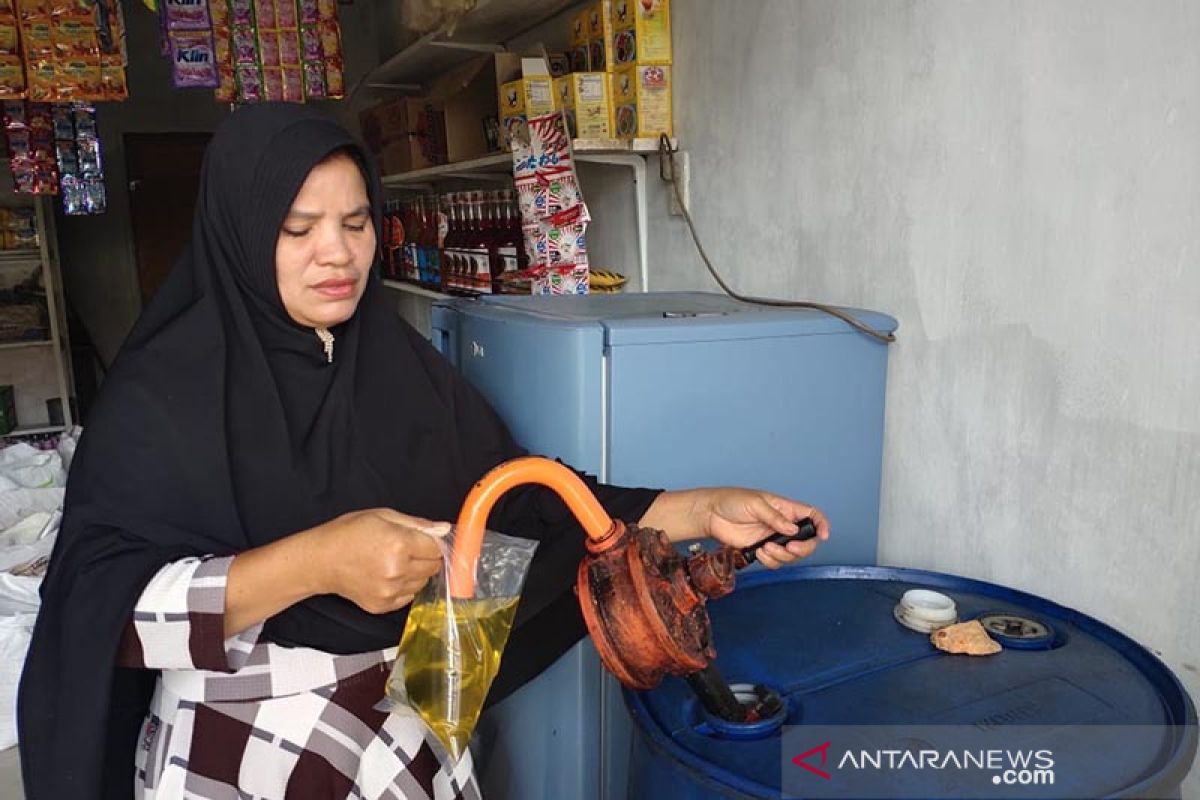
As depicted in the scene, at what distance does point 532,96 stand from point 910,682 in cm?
181

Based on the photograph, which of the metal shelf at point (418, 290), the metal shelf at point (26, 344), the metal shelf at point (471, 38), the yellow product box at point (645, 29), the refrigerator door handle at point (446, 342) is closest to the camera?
the refrigerator door handle at point (446, 342)

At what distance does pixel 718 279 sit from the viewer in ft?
6.47

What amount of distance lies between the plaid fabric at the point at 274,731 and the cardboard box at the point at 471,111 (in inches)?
86.6

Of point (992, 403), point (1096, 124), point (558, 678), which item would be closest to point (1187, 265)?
point (1096, 124)

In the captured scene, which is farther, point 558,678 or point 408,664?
point 558,678

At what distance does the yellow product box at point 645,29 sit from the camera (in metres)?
2.13

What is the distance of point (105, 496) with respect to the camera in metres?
1.08

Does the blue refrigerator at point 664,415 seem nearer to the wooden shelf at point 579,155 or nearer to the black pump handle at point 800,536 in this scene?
the black pump handle at point 800,536

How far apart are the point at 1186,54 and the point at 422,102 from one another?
284cm

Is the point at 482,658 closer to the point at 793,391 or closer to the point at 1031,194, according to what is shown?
the point at 793,391

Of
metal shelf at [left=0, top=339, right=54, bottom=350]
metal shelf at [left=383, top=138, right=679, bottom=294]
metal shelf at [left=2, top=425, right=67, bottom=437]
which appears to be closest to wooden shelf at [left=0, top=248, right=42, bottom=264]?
metal shelf at [left=0, top=339, right=54, bottom=350]

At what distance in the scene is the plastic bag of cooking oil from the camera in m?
0.97

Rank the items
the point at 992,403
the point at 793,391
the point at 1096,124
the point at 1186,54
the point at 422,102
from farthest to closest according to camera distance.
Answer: the point at 422,102, the point at 793,391, the point at 992,403, the point at 1096,124, the point at 1186,54
